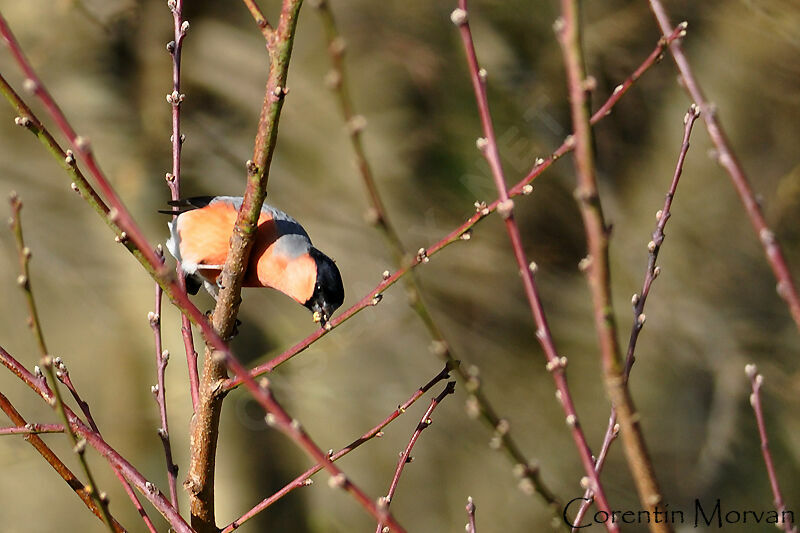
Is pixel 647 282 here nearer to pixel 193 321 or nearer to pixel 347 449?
pixel 347 449

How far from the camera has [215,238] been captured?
281cm

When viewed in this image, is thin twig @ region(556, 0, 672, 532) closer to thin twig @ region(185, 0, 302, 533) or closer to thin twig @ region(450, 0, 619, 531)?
thin twig @ region(450, 0, 619, 531)

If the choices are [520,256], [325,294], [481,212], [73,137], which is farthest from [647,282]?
[325,294]

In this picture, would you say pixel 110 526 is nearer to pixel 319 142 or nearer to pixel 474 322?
pixel 319 142

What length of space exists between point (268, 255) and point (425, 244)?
2686 mm

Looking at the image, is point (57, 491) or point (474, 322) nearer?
point (57, 491)

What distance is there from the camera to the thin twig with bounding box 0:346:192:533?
1.55 m

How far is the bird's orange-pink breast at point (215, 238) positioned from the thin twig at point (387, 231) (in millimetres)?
1758

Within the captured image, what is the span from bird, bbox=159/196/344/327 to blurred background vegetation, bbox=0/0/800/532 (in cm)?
209

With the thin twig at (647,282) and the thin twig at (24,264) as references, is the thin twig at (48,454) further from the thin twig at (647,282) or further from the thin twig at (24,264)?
the thin twig at (647,282)

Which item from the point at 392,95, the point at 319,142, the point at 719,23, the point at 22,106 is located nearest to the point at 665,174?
the point at 719,23

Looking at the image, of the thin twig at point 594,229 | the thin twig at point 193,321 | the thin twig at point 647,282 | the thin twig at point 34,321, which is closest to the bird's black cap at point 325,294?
the thin twig at point 193,321

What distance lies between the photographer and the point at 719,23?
572 centimetres

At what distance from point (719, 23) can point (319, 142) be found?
9.64ft
